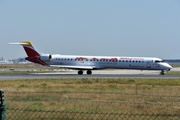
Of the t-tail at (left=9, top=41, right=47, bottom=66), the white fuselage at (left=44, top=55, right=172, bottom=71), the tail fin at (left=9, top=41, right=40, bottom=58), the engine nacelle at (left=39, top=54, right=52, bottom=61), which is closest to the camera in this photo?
the white fuselage at (left=44, top=55, right=172, bottom=71)

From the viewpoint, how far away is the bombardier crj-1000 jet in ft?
174

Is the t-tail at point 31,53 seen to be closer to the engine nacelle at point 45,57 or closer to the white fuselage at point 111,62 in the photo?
the engine nacelle at point 45,57

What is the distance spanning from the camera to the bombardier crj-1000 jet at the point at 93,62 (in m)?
53.0

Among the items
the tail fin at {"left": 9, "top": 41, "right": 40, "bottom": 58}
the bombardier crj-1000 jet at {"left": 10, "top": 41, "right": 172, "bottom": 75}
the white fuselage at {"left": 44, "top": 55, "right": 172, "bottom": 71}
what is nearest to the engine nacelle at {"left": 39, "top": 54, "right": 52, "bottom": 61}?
the bombardier crj-1000 jet at {"left": 10, "top": 41, "right": 172, "bottom": 75}

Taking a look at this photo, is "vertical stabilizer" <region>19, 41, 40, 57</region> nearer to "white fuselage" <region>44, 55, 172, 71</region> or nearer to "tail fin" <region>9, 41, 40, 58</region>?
"tail fin" <region>9, 41, 40, 58</region>

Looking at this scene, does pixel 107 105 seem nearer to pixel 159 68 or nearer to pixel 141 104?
pixel 141 104

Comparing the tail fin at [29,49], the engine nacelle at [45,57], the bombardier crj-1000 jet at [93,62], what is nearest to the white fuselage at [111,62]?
the bombardier crj-1000 jet at [93,62]

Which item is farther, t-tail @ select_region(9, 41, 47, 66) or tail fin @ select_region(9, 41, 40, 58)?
tail fin @ select_region(9, 41, 40, 58)

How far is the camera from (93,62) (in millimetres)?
55406

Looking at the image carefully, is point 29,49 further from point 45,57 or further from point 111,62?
point 111,62

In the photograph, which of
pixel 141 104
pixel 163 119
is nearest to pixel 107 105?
pixel 141 104

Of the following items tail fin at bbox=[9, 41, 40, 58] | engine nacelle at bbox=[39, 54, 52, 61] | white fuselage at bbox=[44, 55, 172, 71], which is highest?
tail fin at bbox=[9, 41, 40, 58]

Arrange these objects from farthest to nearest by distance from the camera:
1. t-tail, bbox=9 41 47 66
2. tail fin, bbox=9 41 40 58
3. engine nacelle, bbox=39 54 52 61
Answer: tail fin, bbox=9 41 40 58 < t-tail, bbox=9 41 47 66 < engine nacelle, bbox=39 54 52 61

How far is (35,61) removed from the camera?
190 ft
